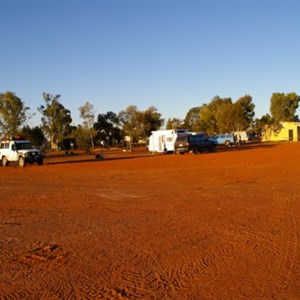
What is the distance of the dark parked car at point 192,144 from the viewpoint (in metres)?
43.7

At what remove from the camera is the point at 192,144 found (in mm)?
43531

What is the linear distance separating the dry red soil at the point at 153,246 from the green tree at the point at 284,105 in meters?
91.1

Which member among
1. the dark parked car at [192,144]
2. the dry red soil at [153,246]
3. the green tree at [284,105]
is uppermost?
the green tree at [284,105]

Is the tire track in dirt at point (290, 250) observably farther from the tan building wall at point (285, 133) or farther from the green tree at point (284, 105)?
the green tree at point (284, 105)

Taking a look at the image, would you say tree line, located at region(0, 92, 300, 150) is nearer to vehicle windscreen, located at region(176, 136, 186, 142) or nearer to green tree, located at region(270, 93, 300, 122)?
green tree, located at region(270, 93, 300, 122)

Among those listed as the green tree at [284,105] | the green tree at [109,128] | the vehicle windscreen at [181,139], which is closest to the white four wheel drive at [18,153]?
the vehicle windscreen at [181,139]

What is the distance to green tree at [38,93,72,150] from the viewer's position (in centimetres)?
7256

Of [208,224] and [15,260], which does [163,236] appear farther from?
[15,260]

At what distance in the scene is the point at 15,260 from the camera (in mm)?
6465

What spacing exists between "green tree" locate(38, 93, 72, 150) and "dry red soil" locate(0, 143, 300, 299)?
61.1 meters

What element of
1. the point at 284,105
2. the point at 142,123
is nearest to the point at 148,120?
the point at 142,123

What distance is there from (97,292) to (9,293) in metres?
1.08

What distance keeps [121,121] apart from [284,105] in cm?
3922

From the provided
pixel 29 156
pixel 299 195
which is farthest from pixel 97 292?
pixel 29 156
